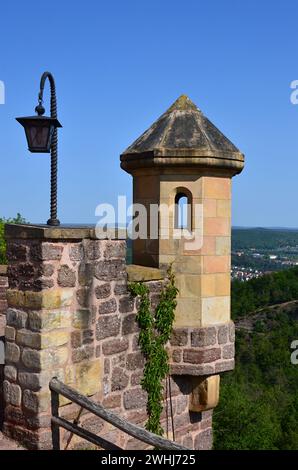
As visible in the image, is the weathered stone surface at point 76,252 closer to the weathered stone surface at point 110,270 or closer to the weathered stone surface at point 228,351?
the weathered stone surface at point 110,270

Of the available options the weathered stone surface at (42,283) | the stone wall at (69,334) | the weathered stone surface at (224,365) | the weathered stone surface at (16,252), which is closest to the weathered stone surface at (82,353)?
the stone wall at (69,334)

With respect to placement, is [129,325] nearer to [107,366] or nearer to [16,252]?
[107,366]

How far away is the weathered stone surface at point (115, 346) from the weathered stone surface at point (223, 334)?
1.15 meters

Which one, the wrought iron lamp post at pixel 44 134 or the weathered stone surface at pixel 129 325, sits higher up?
the wrought iron lamp post at pixel 44 134

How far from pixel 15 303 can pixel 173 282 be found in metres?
1.80

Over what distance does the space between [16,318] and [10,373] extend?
1.64 ft

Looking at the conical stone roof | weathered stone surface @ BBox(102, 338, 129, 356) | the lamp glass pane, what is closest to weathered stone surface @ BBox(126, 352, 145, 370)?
weathered stone surface @ BBox(102, 338, 129, 356)

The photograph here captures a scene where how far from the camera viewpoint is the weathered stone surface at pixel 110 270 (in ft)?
17.7

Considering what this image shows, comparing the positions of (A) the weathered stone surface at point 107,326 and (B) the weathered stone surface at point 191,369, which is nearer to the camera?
(A) the weathered stone surface at point 107,326

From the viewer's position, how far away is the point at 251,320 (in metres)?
64.9

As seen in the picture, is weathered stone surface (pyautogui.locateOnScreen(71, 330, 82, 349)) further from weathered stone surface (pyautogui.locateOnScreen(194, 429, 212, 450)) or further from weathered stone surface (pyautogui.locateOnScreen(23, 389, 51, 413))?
weathered stone surface (pyautogui.locateOnScreen(194, 429, 212, 450))

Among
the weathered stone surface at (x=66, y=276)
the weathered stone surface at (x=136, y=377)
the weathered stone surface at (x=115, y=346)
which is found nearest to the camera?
the weathered stone surface at (x=66, y=276)
